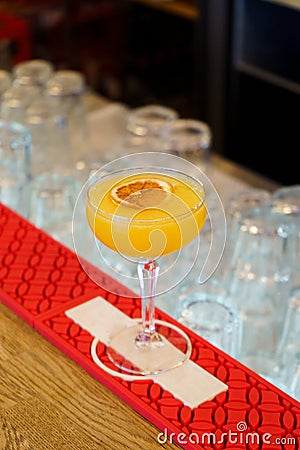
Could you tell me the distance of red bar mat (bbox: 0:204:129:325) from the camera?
1532mm

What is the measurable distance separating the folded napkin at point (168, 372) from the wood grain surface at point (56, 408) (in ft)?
0.21

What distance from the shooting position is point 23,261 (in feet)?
5.45

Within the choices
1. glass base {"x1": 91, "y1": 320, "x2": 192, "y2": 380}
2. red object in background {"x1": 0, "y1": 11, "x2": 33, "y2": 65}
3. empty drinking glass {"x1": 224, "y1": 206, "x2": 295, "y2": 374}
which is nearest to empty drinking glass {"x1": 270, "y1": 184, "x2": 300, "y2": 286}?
empty drinking glass {"x1": 224, "y1": 206, "x2": 295, "y2": 374}

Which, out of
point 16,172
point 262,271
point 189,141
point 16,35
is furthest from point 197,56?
point 262,271

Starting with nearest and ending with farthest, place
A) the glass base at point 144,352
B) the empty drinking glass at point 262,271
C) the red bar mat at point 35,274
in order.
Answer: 1. the glass base at point 144,352
2. the red bar mat at point 35,274
3. the empty drinking glass at point 262,271

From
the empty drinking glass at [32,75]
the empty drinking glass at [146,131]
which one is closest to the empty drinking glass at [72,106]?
the empty drinking glass at [32,75]

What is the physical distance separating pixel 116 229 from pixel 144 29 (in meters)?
3.58

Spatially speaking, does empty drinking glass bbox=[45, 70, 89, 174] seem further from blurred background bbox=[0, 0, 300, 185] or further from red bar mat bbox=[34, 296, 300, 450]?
red bar mat bbox=[34, 296, 300, 450]

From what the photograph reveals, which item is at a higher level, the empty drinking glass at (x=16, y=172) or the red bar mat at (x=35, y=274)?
the red bar mat at (x=35, y=274)

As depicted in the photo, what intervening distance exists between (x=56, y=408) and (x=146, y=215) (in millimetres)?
328

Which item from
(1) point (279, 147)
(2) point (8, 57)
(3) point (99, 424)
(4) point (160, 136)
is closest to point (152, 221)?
(3) point (99, 424)

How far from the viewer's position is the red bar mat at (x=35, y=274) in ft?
5.03

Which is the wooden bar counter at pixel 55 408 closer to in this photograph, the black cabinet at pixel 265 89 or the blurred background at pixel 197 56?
the blurred background at pixel 197 56

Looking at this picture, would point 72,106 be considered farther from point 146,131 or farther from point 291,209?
point 291,209
